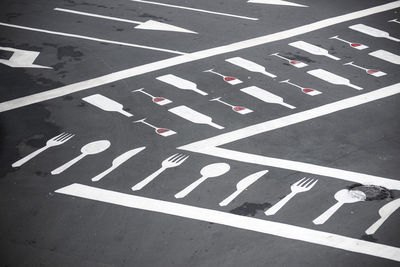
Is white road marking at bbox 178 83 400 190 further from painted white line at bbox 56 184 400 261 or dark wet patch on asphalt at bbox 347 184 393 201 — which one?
painted white line at bbox 56 184 400 261

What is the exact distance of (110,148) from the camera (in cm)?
989

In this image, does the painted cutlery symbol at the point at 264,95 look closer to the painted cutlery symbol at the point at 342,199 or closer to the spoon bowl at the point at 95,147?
the painted cutlery symbol at the point at 342,199

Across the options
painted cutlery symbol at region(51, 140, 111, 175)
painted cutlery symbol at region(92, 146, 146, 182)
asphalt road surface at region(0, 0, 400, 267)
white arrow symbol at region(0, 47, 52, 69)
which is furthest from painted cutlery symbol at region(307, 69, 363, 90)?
white arrow symbol at region(0, 47, 52, 69)

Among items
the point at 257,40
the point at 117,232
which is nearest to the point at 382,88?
the point at 257,40

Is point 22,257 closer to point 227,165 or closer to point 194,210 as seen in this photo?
point 194,210

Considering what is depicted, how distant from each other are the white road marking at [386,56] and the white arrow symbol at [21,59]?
6503 mm

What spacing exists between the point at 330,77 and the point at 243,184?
13.1 ft

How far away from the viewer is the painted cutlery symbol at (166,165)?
8.98 m

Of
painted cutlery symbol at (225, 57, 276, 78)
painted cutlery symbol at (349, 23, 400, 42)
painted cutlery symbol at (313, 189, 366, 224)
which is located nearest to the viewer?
painted cutlery symbol at (313, 189, 366, 224)

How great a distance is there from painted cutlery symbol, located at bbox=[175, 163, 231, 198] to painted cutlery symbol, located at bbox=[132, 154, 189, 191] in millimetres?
413

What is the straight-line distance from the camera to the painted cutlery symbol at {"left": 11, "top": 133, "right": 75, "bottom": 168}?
31.4 feet

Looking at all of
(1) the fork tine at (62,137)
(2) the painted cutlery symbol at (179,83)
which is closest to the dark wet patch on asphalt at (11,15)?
(2) the painted cutlery symbol at (179,83)

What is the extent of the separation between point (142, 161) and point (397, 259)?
152 inches

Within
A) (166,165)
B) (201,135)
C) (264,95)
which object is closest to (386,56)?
(264,95)
